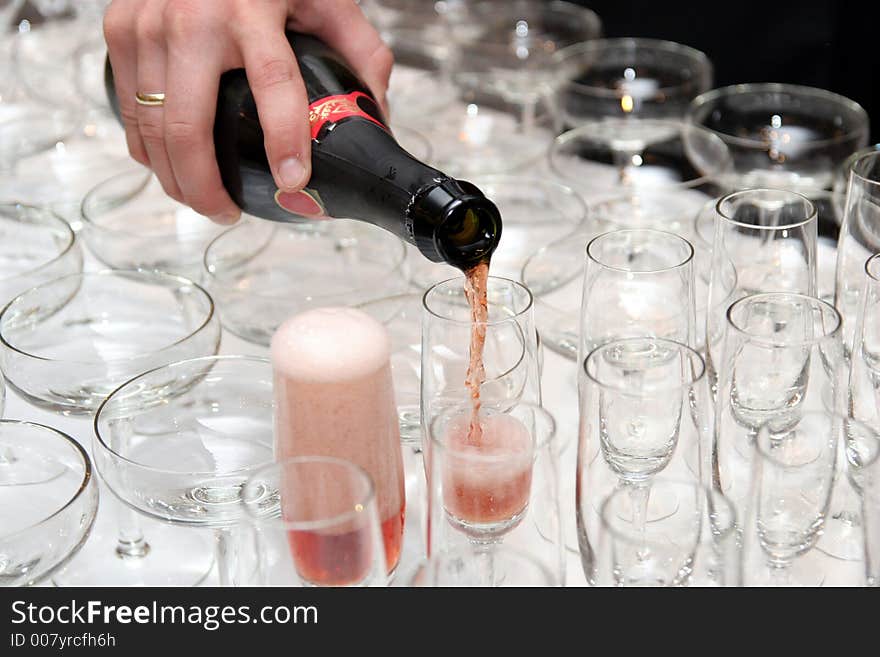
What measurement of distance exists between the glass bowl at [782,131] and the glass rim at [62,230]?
765 millimetres

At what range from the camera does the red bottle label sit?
1.15 meters

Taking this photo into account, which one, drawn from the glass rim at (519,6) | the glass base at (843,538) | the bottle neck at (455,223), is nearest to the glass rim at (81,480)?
the bottle neck at (455,223)

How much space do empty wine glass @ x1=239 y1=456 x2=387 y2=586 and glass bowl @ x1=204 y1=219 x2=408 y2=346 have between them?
497mm

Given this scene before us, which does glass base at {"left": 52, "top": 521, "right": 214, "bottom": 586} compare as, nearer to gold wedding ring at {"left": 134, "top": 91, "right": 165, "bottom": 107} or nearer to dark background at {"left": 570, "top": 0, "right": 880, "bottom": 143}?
gold wedding ring at {"left": 134, "top": 91, "right": 165, "bottom": 107}

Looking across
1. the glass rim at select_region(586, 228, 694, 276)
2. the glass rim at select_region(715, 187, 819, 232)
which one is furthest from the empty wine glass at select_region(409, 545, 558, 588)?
the glass rim at select_region(715, 187, 819, 232)

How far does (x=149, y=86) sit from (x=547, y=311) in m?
0.46

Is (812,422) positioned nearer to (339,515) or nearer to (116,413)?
(339,515)

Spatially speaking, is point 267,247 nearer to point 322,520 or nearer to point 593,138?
point 593,138

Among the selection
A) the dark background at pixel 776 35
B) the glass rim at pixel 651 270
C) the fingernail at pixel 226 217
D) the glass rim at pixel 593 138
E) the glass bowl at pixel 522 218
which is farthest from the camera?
the dark background at pixel 776 35

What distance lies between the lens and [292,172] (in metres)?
1.13

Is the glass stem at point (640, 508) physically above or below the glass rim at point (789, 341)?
below

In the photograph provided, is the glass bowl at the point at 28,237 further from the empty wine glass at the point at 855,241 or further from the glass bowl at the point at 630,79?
the empty wine glass at the point at 855,241

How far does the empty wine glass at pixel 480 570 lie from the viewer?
2.57 feet
